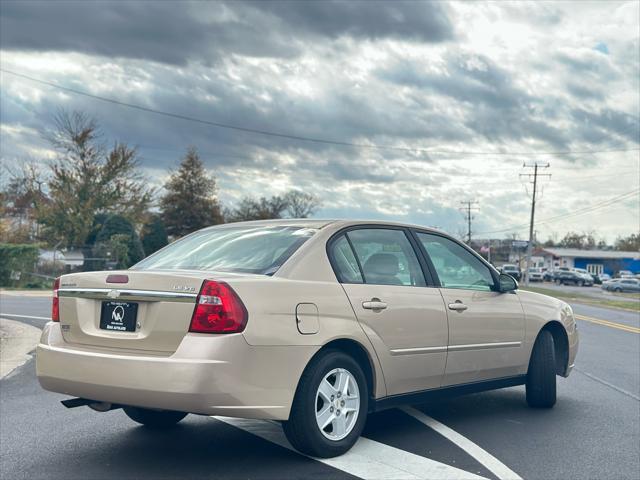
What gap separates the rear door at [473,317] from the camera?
6.43 m

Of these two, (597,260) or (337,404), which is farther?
(597,260)

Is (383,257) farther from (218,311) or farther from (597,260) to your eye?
(597,260)

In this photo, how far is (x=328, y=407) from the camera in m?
5.25

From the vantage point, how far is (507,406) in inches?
301

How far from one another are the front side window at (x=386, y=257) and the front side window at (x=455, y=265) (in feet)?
0.80

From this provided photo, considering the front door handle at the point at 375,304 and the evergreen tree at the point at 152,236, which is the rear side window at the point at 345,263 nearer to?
the front door handle at the point at 375,304

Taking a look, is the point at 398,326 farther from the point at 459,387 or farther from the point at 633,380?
the point at 633,380

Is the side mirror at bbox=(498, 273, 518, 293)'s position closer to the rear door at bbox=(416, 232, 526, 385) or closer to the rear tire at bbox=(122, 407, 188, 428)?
the rear door at bbox=(416, 232, 526, 385)

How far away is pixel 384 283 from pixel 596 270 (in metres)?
122

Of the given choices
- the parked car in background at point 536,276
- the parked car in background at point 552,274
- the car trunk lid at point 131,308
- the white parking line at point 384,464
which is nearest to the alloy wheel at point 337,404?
the white parking line at point 384,464

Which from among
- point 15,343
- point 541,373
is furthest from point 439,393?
point 15,343

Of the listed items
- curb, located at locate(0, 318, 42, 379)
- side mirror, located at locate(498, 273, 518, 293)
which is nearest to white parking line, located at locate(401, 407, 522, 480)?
side mirror, located at locate(498, 273, 518, 293)

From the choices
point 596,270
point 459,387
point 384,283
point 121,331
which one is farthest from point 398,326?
point 596,270

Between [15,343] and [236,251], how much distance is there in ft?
28.8
